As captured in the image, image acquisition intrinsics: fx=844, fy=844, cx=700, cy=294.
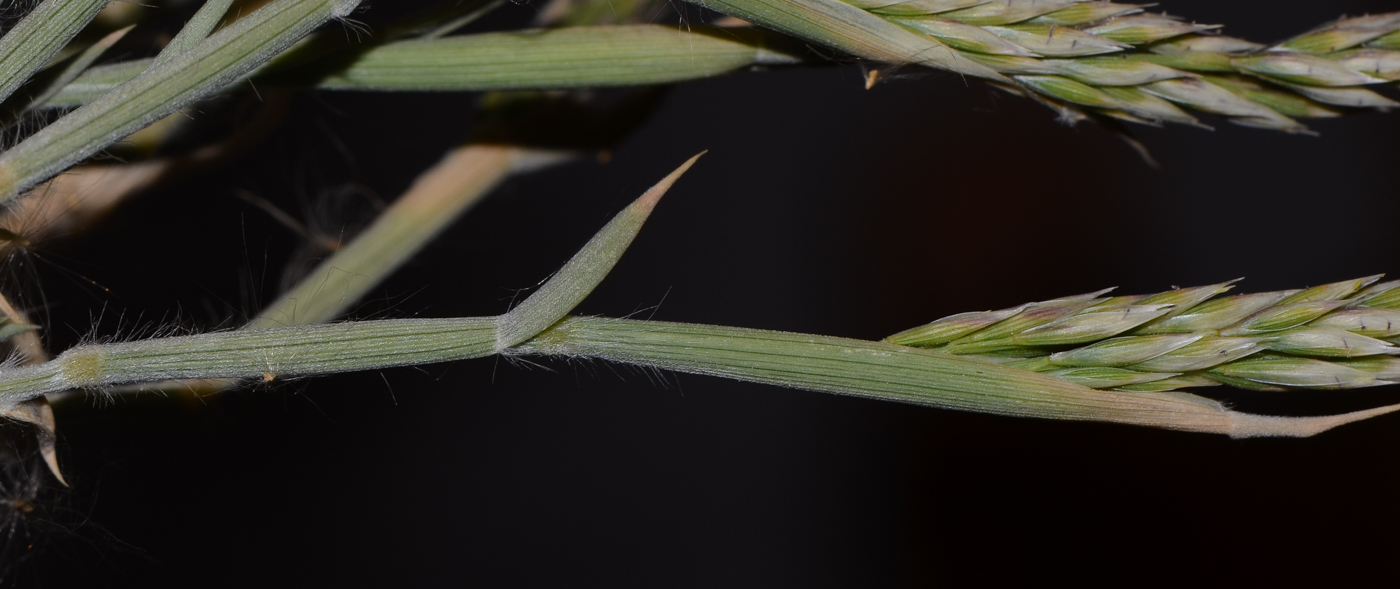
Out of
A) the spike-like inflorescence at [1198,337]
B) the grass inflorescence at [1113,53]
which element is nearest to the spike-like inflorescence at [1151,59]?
the grass inflorescence at [1113,53]

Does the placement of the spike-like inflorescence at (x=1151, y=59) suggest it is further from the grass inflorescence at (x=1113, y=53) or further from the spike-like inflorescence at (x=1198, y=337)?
the spike-like inflorescence at (x=1198, y=337)

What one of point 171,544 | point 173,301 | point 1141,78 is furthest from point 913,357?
point 171,544

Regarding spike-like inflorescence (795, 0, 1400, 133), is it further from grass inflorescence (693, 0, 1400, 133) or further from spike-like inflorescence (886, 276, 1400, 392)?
spike-like inflorescence (886, 276, 1400, 392)

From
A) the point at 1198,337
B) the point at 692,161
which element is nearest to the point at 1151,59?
the point at 1198,337

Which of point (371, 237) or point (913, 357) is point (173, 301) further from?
point (913, 357)

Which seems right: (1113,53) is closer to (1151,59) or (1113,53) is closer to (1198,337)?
(1151,59)

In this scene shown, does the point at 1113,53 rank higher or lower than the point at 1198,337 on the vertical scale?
higher
